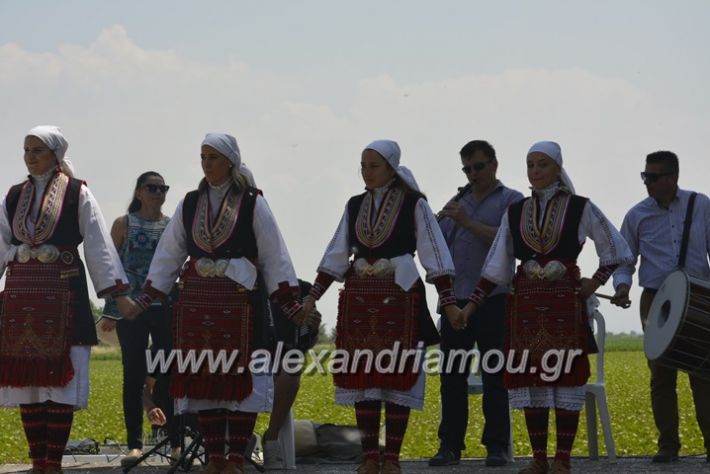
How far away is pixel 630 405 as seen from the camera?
21.7 m

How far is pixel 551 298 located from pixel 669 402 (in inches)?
82.8

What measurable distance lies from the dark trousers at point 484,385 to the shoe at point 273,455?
1162 mm

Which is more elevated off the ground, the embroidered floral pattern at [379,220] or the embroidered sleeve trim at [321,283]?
the embroidered floral pattern at [379,220]

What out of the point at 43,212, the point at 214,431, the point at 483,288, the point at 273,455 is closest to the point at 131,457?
the point at 273,455

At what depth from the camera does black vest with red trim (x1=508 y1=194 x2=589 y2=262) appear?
Result: 8.83 metres

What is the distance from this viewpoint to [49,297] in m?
8.71

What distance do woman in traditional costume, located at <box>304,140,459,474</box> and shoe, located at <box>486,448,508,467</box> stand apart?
1507 millimetres

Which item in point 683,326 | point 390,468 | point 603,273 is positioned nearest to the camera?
point 390,468

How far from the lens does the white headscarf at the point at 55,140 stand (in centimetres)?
885

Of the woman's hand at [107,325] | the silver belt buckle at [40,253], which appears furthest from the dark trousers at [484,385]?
the silver belt buckle at [40,253]

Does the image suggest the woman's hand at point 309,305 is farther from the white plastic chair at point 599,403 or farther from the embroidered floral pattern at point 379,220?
the white plastic chair at point 599,403

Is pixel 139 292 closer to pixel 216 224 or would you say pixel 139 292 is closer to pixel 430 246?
pixel 216 224

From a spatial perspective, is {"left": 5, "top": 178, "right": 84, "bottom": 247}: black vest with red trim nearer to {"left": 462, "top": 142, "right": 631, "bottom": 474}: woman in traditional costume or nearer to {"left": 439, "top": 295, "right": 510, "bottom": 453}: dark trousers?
{"left": 462, "top": 142, "right": 631, "bottom": 474}: woman in traditional costume

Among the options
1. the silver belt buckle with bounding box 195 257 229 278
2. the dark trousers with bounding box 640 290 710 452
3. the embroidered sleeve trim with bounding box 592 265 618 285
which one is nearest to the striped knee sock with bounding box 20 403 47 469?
the silver belt buckle with bounding box 195 257 229 278
